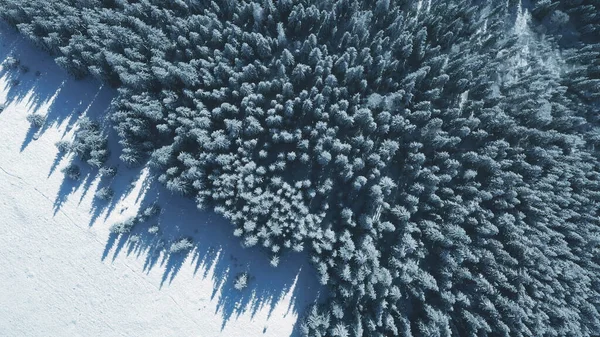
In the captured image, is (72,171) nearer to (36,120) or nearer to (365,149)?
(36,120)

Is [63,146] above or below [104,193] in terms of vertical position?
above

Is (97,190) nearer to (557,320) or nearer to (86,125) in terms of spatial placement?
(86,125)

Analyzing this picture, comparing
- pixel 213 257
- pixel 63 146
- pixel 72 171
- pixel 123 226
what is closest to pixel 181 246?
pixel 213 257

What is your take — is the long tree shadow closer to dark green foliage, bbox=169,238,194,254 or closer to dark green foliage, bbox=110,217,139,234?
dark green foliage, bbox=169,238,194,254

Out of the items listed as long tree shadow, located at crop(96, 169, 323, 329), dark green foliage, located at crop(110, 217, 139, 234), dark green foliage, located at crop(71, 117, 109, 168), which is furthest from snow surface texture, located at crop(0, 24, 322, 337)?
dark green foliage, located at crop(71, 117, 109, 168)

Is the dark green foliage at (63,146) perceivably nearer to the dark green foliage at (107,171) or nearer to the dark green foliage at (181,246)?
the dark green foliage at (107,171)

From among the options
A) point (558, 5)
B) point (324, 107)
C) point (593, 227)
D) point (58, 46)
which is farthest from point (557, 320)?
point (58, 46)
